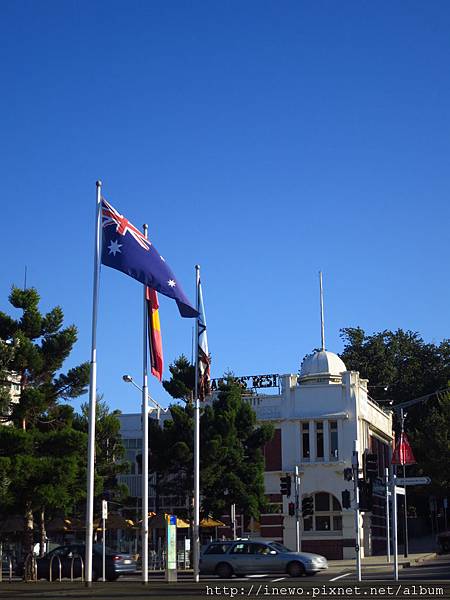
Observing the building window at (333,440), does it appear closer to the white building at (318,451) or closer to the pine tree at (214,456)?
the white building at (318,451)

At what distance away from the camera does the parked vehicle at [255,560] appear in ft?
117

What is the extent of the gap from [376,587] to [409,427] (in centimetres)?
6001

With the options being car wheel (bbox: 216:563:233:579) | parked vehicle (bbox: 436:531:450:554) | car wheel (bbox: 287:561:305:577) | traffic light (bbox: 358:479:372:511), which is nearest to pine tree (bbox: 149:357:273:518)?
parked vehicle (bbox: 436:531:450:554)

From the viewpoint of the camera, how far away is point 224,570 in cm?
3706

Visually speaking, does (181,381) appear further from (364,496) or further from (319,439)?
(364,496)

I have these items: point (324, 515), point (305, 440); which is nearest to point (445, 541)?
point (324, 515)

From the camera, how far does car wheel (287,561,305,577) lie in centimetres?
3559

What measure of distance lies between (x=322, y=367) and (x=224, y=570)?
28422mm

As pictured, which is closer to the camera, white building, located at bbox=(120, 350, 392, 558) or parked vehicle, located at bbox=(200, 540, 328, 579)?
parked vehicle, located at bbox=(200, 540, 328, 579)

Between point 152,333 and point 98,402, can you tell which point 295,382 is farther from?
point 152,333

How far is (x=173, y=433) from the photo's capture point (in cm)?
5238

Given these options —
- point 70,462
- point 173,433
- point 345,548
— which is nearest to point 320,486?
point 345,548

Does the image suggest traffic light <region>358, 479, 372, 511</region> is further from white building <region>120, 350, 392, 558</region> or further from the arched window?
the arched window

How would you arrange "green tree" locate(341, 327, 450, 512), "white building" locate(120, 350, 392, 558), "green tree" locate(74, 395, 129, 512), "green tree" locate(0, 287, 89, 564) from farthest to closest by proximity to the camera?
"green tree" locate(341, 327, 450, 512) < "white building" locate(120, 350, 392, 558) < "green tree" locate(74, 395, 129, 512) < "green tree" locate(0, 287, 89, 564)
